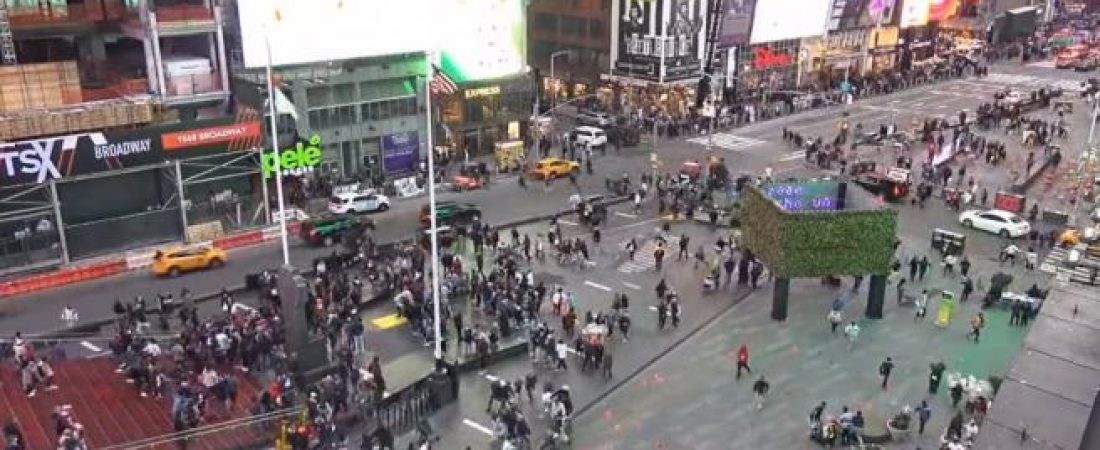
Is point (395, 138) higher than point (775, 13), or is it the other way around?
point (775, 13)

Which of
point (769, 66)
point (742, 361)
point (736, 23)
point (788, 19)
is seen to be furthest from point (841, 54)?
point (742, 361)

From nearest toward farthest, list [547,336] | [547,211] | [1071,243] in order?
[547,336] → [1071,243] → [547,211]

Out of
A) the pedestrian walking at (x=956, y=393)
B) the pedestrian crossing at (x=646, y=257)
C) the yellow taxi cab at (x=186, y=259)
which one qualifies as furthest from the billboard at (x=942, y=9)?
the yellow taxi cab at (x=186, y=259)

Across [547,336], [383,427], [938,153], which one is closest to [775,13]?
[938,153]

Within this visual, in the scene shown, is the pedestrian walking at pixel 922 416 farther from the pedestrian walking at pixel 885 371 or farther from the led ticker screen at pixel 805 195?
the led ticker screen at pixel 805 195

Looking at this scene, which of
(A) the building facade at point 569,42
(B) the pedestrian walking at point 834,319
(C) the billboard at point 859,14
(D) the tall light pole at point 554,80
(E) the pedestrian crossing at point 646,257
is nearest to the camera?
(B) the pedestrian walking at point 834,319

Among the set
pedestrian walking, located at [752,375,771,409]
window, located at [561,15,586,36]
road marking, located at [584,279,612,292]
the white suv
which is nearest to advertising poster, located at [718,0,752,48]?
window, located at [561,15,586,36]

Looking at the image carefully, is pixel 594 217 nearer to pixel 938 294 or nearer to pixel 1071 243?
pixel 938 294
